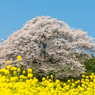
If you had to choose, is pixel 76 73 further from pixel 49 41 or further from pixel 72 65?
pixel 49 41

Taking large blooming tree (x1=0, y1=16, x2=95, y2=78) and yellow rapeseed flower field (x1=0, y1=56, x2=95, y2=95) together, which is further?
large blooming tree (x1=0, y1=16, x2=95, y2=78)

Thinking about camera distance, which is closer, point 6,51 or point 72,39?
point 6,51

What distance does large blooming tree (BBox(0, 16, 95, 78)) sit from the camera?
767 inches

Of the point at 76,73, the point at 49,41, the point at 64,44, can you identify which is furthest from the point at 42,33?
the point at 76,73

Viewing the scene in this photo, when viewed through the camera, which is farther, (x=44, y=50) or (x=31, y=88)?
(x=44, y=50)

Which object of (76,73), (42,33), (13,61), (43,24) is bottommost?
(76,73)

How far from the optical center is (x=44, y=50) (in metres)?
20.4

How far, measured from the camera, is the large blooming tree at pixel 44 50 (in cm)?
1947

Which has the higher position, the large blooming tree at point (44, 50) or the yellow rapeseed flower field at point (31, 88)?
the large blooming tree at point (44, 50)

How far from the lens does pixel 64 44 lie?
20.3 metres

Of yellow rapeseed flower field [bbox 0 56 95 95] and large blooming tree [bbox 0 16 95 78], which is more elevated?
large blooming tree [bbox 0 16 95 78]

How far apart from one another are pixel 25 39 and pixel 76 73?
782 centimetres

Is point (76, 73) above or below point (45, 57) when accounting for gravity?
below

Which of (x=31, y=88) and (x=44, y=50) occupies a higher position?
(x=44, y=50)
